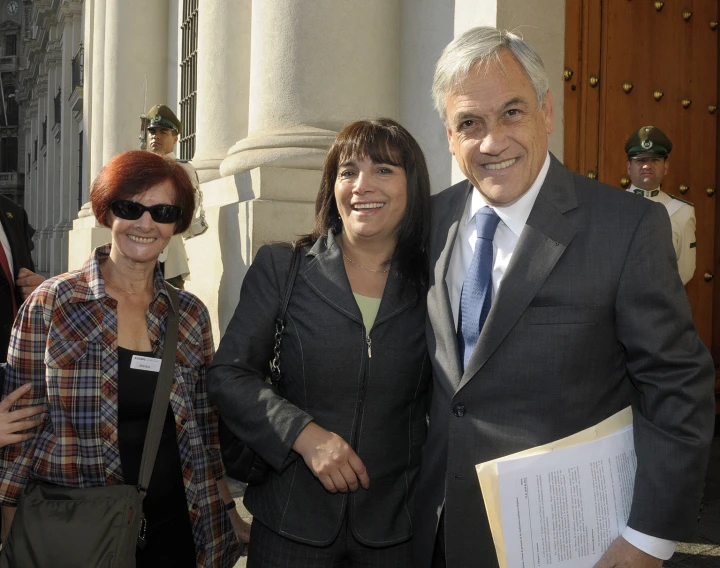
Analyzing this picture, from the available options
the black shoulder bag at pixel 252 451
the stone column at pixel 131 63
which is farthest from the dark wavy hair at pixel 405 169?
the stone column at pixel 131 63

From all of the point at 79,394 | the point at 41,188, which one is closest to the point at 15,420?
the point at 79,394

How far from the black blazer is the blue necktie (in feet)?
0.78

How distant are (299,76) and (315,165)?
682 millimetres

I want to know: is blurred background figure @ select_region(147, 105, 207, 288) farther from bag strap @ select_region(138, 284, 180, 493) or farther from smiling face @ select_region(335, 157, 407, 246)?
smiling face @ select_region(335, 157, 407, 246)

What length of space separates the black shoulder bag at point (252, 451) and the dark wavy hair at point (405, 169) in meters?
0.23

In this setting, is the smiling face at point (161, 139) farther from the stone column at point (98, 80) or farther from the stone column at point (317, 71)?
the stone column at point (98, 80)

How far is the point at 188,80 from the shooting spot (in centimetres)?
1173

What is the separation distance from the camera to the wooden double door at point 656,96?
5.44 metres

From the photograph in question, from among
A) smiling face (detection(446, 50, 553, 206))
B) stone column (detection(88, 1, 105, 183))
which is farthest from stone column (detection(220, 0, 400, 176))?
stone column (detection(88, 1, 105, 183))

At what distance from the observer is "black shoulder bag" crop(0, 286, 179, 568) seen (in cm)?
238

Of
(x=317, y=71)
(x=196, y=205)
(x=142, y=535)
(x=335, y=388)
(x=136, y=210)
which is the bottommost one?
(x=142, y=535)

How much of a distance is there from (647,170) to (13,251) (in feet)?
12.9

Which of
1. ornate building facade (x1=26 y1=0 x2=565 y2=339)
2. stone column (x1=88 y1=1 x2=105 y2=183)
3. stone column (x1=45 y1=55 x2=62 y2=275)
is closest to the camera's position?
ornate building facade (x1=26 y1=0 x2=565 y2=339)

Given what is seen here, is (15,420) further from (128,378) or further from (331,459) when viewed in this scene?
(331,459)
